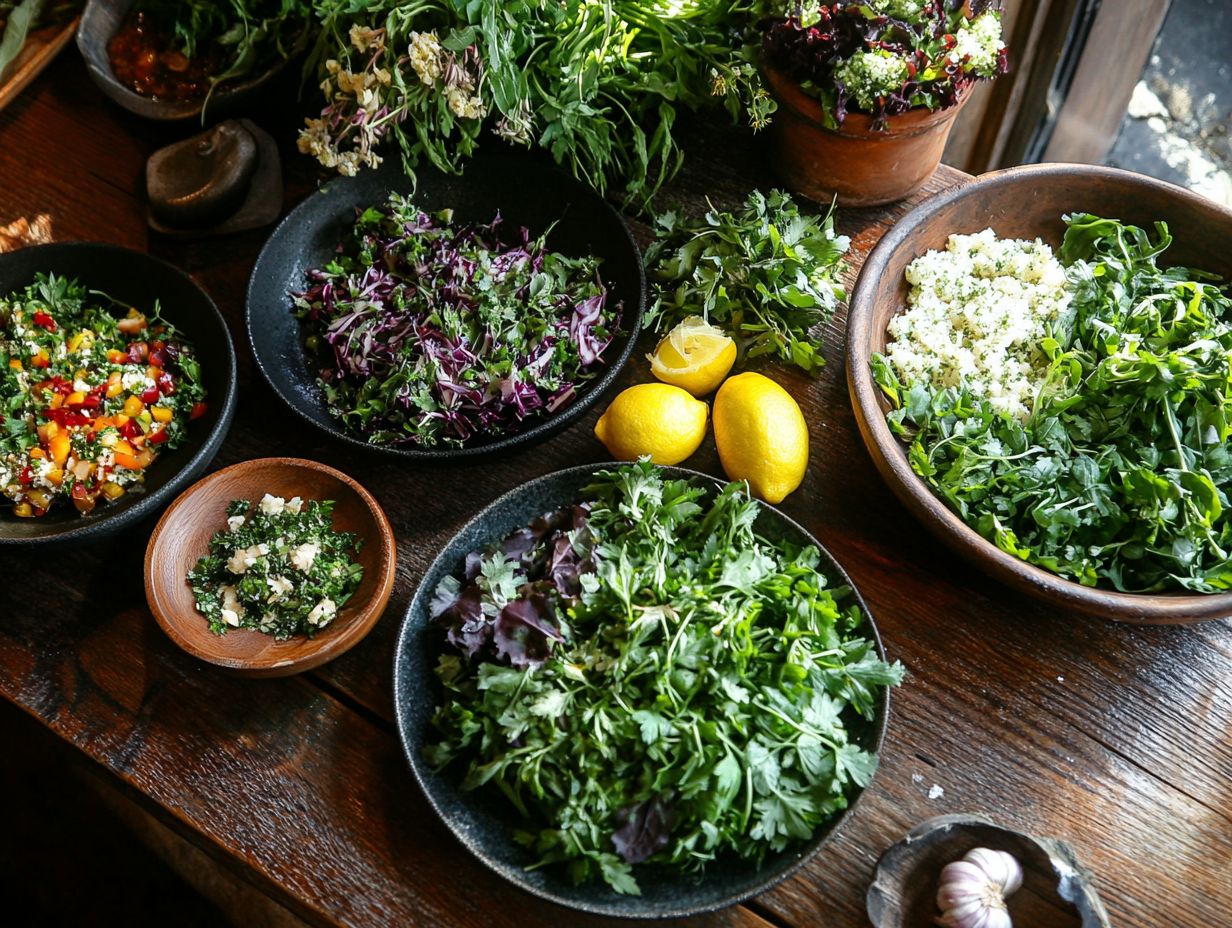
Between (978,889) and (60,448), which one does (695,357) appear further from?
(60,448)

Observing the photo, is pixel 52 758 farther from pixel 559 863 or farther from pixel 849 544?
pixel 849 544

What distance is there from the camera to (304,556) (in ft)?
5.46

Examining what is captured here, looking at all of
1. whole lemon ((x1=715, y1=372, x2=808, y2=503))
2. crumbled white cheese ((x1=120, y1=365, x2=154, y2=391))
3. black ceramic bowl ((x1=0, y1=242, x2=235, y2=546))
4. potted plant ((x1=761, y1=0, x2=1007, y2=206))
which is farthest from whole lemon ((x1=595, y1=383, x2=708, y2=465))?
crumbled white cheese ((x1=120, y1=365, x2=154, y2=391))

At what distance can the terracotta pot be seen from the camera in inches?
72.4

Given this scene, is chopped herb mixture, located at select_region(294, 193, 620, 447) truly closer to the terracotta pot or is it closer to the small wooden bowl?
the small wooden bowl

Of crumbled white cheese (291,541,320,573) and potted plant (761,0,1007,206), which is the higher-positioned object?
potted plant (761,0,1007,206)

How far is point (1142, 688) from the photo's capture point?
165cm

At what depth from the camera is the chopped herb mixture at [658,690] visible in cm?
138

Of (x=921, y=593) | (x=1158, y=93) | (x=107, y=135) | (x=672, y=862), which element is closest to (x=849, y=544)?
(x=921, y=593)

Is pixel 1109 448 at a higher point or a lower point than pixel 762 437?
higher

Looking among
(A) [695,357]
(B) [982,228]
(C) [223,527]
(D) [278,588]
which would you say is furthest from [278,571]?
(B) [982,228]

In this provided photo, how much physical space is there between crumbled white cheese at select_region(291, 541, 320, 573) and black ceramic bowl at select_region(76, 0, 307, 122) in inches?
39.5

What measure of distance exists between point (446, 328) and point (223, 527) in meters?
0.52

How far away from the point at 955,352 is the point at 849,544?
1.22 ft
